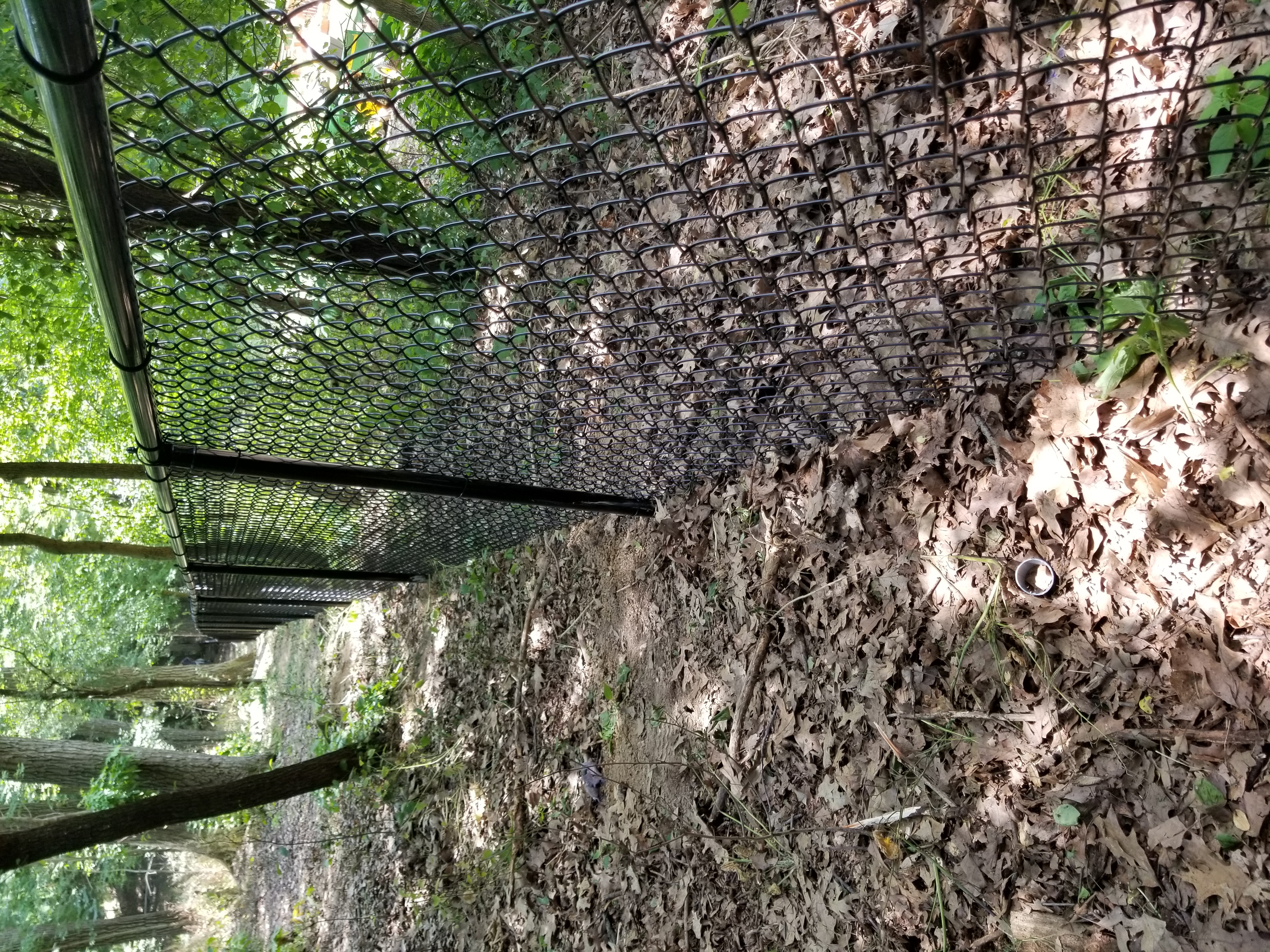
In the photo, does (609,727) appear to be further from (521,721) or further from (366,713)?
(366,713)

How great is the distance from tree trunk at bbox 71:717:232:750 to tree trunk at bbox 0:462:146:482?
712cm

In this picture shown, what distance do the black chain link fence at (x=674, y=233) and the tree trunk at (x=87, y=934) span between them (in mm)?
10723

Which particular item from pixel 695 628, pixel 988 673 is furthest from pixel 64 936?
pixel 988 673

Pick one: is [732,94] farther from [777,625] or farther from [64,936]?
[64,936]

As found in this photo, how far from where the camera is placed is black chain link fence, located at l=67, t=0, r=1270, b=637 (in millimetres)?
1428

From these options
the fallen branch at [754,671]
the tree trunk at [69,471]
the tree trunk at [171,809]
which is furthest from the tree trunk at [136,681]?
the fallen branch at [754,671]

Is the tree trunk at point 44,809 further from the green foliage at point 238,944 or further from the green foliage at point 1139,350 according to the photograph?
the green foliage at point 1139,350

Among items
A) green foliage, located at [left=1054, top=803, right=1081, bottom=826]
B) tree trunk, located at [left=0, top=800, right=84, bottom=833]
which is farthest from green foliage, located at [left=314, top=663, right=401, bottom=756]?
green foliage, located at [left=1054, top=803, right=1081, bottom=826]

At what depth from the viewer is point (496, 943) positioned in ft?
12.3

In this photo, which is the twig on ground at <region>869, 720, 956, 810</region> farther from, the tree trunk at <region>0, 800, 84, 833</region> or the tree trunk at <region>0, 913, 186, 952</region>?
the tree trunk at <region>0, 913, 186, 952</region>

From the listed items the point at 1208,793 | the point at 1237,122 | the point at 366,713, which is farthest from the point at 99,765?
the point at 1237,122

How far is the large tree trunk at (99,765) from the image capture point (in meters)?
5.23

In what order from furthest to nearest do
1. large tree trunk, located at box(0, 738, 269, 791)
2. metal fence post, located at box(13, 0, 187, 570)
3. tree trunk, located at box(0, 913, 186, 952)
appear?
tree trunk, located at box(0, 913, 186, 952) < large tree trunk, located at box(0, 738, 269, 791) < metal fence post, located at box(13, 0, 187, 570)

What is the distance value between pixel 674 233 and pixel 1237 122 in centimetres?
127
